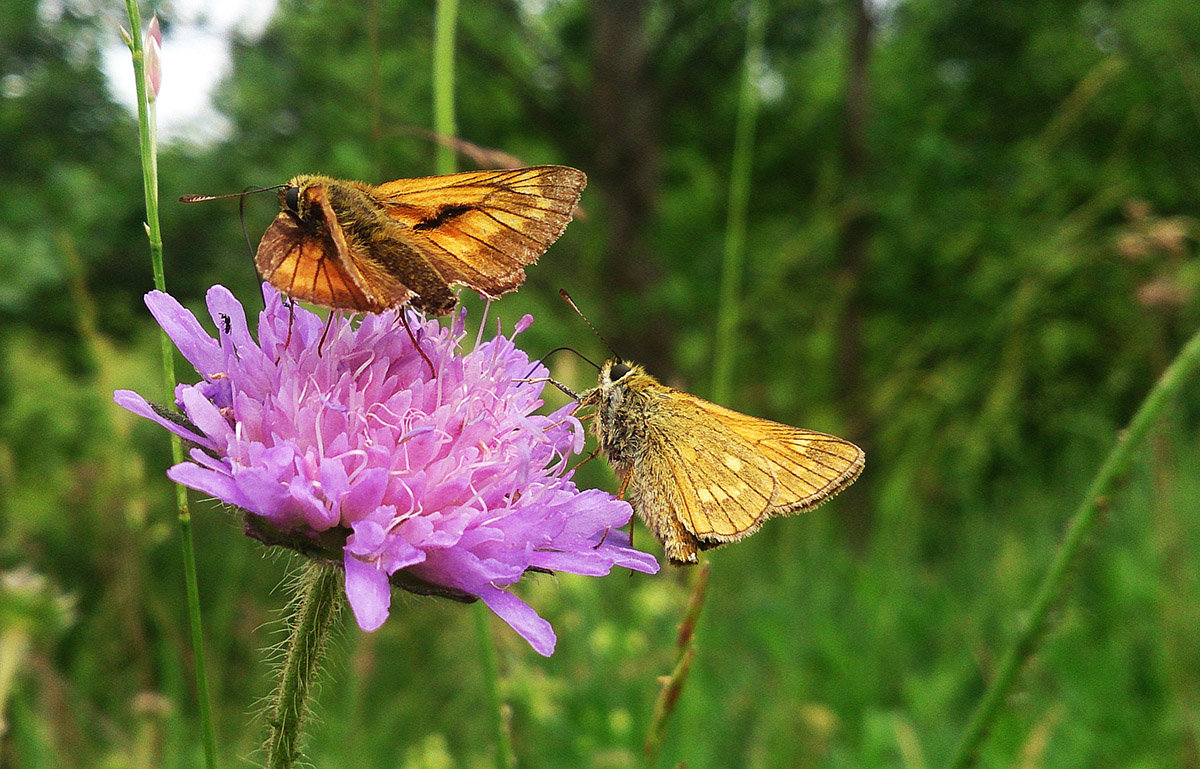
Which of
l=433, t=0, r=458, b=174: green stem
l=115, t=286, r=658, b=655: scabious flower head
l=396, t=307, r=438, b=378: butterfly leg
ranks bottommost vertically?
l=115, t=286, r=658, b=655: scabious flower head

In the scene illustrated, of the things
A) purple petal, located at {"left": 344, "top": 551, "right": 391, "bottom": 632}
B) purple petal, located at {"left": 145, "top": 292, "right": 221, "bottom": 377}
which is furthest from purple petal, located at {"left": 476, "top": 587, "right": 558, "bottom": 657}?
purple petal, located at {"left": 145, "top": 292, "right": 221, "bottom": 377}

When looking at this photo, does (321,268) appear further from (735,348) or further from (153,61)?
(735,348)

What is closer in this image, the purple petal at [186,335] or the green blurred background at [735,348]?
the purple petal at [186,335]

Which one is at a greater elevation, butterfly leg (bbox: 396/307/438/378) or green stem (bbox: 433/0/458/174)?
green stem (bbox: 433/0/458/174)

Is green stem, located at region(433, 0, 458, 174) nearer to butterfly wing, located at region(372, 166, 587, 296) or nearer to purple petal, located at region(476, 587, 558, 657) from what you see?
butterfly wing, located at region(372, 166, 587, 296)

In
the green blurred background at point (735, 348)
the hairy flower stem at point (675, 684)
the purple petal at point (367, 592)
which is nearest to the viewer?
the purple petal at point (367, 592)

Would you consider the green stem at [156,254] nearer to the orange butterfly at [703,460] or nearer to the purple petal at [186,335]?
the purple petal at [186,335]

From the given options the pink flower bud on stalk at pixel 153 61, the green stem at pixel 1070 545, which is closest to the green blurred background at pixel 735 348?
the green stem at pixel 1070 545
